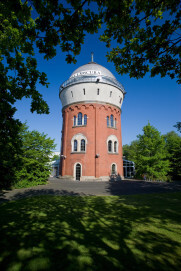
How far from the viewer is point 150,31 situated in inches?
167

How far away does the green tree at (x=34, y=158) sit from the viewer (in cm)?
1270

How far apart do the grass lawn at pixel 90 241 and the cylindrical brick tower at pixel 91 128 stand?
1395 centimetres

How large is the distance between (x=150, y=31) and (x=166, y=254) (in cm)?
628

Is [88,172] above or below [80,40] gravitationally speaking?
below

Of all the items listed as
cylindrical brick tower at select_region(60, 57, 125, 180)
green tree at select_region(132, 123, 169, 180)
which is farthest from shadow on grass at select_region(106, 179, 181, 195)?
cylindrical brick tower at select_region(60, 57, 125, 180)

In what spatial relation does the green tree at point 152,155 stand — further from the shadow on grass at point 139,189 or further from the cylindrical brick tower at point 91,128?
the cylindrical brick tower at point 91,128

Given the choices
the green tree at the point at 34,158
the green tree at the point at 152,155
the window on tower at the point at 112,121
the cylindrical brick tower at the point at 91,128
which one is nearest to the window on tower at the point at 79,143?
the cylindrical brick tower at the point at 91,128

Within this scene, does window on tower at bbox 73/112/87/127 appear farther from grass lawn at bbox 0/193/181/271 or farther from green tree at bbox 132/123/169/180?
grass lawn at bbox 0/193/181/271

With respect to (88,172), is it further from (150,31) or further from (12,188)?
(150,31)

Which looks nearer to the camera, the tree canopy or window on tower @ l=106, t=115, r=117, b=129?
the tree canopy

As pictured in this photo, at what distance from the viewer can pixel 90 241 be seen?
345 centimetres

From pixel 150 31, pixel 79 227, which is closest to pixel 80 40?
pixel 150 31

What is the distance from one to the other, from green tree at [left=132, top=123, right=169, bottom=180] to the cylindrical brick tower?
13.6ft

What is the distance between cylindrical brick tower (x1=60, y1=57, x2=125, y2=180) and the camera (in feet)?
64.1
